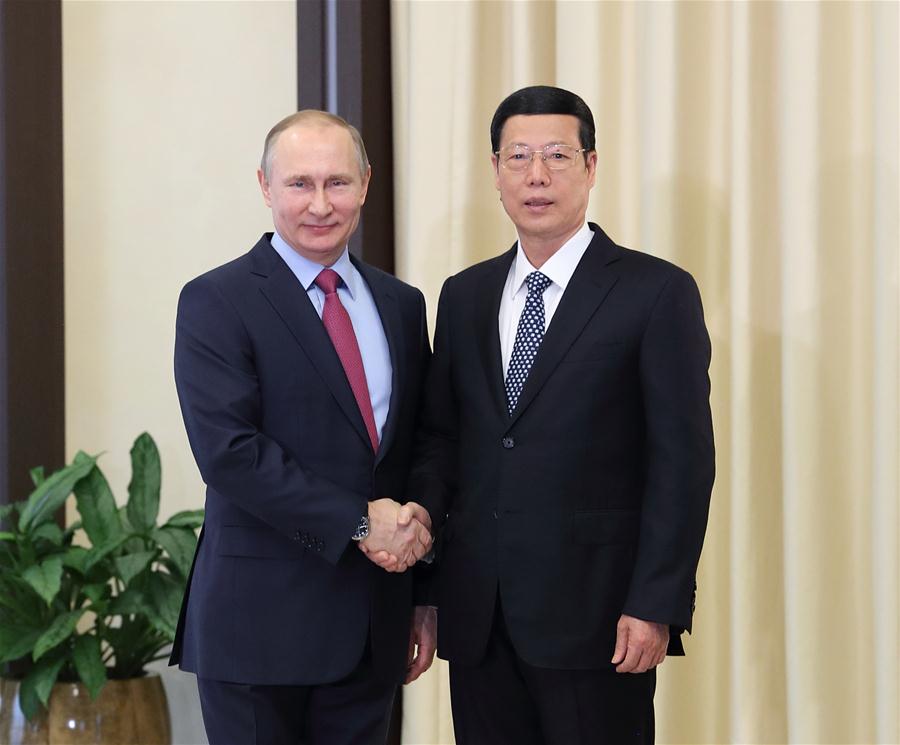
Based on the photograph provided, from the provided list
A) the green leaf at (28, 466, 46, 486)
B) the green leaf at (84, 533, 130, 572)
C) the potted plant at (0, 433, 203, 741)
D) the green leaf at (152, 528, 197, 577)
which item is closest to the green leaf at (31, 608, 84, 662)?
the potted plant at (0, 433, 203, 741)

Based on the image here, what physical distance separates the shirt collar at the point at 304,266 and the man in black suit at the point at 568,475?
0.82 ft

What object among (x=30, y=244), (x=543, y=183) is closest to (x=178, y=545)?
(x=30, y=244)

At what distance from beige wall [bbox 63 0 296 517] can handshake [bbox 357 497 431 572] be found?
1750mm

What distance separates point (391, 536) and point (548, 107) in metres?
0.78

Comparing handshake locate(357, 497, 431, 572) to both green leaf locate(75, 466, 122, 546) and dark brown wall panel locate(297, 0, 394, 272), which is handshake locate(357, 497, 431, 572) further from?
dark brown wall panel locate(297, 0, 394, 272)

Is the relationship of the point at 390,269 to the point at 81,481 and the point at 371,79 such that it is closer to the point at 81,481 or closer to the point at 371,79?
the point at 371,79

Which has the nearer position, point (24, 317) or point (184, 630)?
point (184, 630)

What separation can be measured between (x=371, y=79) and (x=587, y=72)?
0.65m

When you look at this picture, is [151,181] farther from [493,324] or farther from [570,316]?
[570,316]

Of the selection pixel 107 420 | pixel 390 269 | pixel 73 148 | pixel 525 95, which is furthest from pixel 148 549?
pixel 525 95

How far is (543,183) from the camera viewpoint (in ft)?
6.55

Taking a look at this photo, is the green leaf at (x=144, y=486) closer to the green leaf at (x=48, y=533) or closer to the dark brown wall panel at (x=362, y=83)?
the green leaf at (x=48, y=533)

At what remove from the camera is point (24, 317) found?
324 centimetres

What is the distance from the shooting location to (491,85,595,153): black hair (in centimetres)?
202
